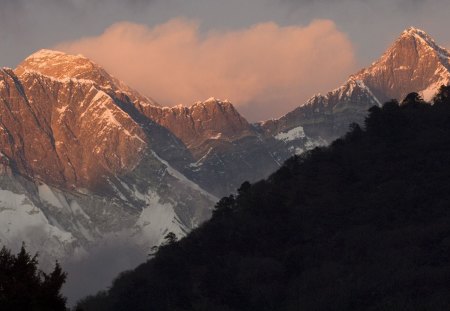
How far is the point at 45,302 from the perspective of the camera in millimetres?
77250

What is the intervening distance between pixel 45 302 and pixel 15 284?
3034 mm

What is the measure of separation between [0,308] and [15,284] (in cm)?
243

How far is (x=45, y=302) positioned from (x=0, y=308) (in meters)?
3.00

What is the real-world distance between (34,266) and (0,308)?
15.4ft

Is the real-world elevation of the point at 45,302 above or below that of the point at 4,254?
below

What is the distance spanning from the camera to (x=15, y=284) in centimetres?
7894

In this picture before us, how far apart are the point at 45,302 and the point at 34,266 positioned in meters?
4.22

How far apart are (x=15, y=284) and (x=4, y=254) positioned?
3.29 m

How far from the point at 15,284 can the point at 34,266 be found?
7.48 feet

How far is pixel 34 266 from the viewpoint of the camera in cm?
8069

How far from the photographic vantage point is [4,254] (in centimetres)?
8138

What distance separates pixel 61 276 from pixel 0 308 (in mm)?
4763
